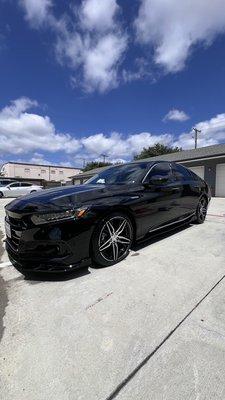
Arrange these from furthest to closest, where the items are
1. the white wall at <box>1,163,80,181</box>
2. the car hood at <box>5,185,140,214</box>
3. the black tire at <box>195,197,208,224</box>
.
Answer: the white wall at <box>1,163,80,181</box>, the black tire at <box>195,197,208,224</box>, the car hood at <box>5,185,140,214</box>

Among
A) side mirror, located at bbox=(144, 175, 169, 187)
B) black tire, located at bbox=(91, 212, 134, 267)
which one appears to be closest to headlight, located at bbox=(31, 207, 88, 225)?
black tire, located at bbox=(91, 212, 134, 267)

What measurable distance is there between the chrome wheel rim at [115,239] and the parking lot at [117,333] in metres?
0.19

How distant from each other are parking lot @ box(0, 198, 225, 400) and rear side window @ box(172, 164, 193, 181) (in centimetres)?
196

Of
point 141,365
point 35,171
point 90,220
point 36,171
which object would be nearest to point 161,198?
point 90,220

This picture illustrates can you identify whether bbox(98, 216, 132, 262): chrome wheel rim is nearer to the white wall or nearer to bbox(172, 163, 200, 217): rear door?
bbox(172, 163, 200, 217): rear door

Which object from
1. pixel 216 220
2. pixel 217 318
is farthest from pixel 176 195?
pixel 217 318

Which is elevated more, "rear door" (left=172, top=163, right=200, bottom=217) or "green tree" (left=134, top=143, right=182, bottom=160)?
"green tree" (left=134, top=143, right=182, bottom=160)

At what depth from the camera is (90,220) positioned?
288 cm

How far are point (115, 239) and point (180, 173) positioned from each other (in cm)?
236

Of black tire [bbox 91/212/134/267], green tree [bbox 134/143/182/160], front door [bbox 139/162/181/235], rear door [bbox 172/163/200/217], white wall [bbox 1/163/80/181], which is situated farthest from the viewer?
white wall [bbox 1/163/80/181]

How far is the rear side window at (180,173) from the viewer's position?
477 cm

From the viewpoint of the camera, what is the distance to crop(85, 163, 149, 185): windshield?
388cm

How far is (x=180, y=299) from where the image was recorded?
2383 mm

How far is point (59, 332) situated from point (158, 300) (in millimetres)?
948
